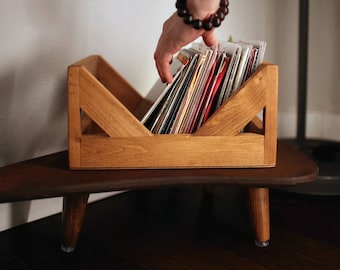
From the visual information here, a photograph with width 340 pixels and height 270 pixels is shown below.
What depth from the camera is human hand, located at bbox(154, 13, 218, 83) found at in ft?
2.57

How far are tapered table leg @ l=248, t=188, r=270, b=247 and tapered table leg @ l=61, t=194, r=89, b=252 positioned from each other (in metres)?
0.33

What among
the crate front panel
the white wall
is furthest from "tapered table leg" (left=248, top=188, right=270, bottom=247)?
the white wall

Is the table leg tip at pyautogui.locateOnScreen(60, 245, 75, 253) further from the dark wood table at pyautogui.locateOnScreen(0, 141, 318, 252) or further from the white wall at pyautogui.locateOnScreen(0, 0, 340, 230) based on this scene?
the white wall at pyautogui.locateOnScreen(0, 0, 340, 230)

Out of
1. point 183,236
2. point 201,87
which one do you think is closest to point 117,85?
point 201,87

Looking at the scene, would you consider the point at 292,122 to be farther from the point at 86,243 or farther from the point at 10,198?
the point at 10,198

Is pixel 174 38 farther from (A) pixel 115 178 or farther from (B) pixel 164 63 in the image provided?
(A) pixel 115 178

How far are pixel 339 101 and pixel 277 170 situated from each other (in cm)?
91

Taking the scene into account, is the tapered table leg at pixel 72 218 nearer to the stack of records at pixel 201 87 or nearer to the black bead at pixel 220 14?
the stack of records at pixel 201 87

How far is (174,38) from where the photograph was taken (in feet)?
2.66

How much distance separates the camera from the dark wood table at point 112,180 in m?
0.81

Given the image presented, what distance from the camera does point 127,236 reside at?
103 centimetres

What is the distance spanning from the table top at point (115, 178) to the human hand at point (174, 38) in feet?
0.62

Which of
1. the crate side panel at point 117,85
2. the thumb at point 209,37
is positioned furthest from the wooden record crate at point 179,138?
the crate side panel at point 117,85

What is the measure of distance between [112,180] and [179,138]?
0.49 ft
